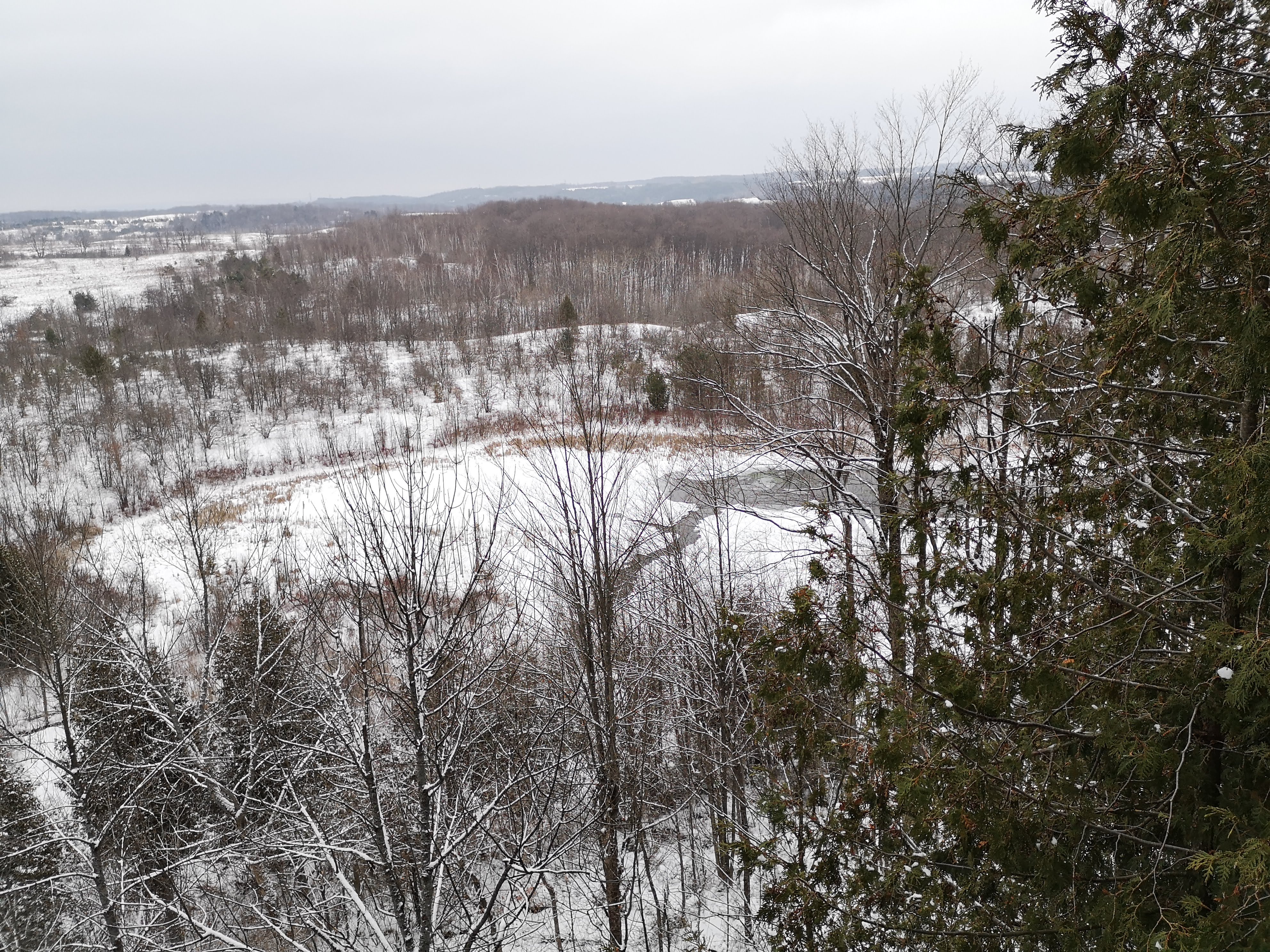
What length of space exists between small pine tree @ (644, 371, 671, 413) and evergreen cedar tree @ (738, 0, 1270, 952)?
77.9 feet

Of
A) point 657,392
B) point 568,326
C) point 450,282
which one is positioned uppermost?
point 450,282

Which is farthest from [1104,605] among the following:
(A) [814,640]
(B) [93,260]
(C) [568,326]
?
(B) [93,260]

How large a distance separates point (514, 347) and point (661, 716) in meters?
37.3

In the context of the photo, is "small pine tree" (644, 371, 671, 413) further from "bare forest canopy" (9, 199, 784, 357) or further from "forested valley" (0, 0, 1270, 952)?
"forested valley" (0, 0, 1270, 952)

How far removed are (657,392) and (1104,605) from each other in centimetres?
2552

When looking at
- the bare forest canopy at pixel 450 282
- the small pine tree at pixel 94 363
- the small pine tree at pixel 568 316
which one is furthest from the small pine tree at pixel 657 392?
the small pine tree at pixel 94 363

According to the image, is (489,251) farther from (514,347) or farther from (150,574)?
(150,574)

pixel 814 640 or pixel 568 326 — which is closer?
pixel 814 640

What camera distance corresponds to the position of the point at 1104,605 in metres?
3.59

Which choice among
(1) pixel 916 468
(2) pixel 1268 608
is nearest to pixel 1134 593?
(2) pixel 1268 608

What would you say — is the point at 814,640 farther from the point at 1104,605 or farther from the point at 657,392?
the point at 657,392

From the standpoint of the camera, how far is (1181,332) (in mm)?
2975

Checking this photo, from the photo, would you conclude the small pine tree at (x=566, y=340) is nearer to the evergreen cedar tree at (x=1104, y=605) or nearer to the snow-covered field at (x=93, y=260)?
the evergreen cedar tree at (x=1104, y=605)

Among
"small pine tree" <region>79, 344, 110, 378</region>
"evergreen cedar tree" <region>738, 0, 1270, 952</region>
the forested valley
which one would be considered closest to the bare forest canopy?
"small pine tree" <region>79, 344, 110, 378</region>
